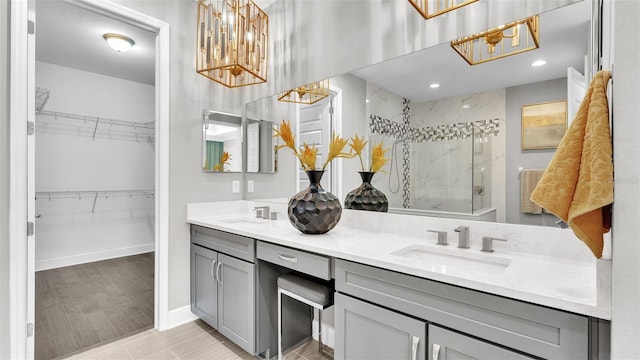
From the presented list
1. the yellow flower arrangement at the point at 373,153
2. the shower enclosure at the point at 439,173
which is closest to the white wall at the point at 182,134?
the yellow flower arrangement at the point at 373,153

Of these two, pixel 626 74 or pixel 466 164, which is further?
pixel 466 164

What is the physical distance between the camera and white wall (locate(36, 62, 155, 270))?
12.6 feet

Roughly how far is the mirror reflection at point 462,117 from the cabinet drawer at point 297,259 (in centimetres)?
61

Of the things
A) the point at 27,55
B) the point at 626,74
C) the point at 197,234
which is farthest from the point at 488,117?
the point at 27,55

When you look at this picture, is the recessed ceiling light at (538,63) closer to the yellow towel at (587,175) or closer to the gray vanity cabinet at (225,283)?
the yellow towel at (587,175)

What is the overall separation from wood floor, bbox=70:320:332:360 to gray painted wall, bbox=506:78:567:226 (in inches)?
57.3

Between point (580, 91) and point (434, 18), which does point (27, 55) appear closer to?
point (434, 18)

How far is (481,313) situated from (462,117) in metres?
0.98

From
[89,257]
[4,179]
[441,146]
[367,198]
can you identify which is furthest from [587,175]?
[89,257]

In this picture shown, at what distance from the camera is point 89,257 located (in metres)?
4.19

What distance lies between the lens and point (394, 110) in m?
1.81

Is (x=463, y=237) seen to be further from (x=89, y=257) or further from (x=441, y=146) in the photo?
(x=89, y=257)

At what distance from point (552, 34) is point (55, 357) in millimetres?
3385

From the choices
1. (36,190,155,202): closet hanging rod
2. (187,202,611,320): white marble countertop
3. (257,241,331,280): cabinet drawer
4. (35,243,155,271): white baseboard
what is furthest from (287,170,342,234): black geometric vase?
(35,243,155,271): white baseboard
